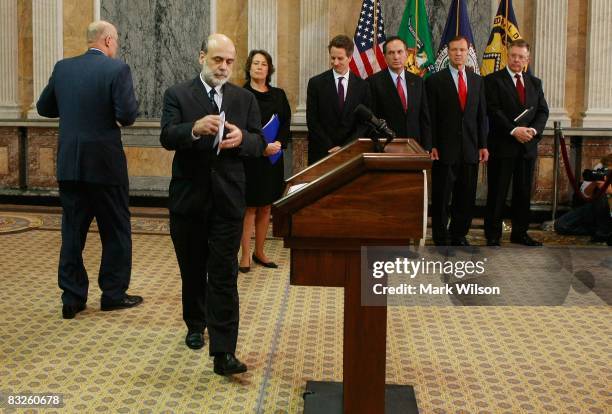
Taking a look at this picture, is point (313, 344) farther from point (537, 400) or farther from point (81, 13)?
point (81, 13)

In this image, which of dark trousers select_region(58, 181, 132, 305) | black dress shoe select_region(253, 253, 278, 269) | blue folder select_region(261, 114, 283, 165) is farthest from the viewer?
black dress shoe select_region(253, 253, 278, 269)

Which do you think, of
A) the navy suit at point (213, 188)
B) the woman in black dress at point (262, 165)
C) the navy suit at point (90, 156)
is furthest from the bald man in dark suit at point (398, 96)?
the navy suit at point (213, 188)

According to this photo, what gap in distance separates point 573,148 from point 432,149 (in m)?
2.50

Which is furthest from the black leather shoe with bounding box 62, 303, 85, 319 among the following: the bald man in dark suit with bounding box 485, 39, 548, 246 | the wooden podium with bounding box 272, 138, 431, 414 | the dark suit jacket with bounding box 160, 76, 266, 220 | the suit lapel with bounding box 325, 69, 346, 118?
the bald man in dark suit with bounding box 485, 39, 548, 246

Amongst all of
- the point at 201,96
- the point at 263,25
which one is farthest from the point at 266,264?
the point at 263,25

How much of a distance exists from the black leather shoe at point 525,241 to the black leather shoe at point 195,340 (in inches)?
156

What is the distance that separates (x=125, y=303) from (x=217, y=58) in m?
1.98

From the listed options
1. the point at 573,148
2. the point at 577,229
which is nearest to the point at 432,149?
the point at 577,229

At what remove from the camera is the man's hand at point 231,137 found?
12.6ft

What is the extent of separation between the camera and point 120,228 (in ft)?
16.8

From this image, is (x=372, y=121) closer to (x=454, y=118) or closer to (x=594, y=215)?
(x=454, y=118)

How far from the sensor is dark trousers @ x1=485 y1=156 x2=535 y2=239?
735 cm

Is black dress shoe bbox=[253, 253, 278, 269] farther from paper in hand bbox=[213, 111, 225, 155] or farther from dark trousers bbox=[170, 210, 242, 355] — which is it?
paper in hand bbox=[213, 111, 225, 155]

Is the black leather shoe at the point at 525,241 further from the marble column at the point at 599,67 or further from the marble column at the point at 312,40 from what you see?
the marble column at the point at 312,40
